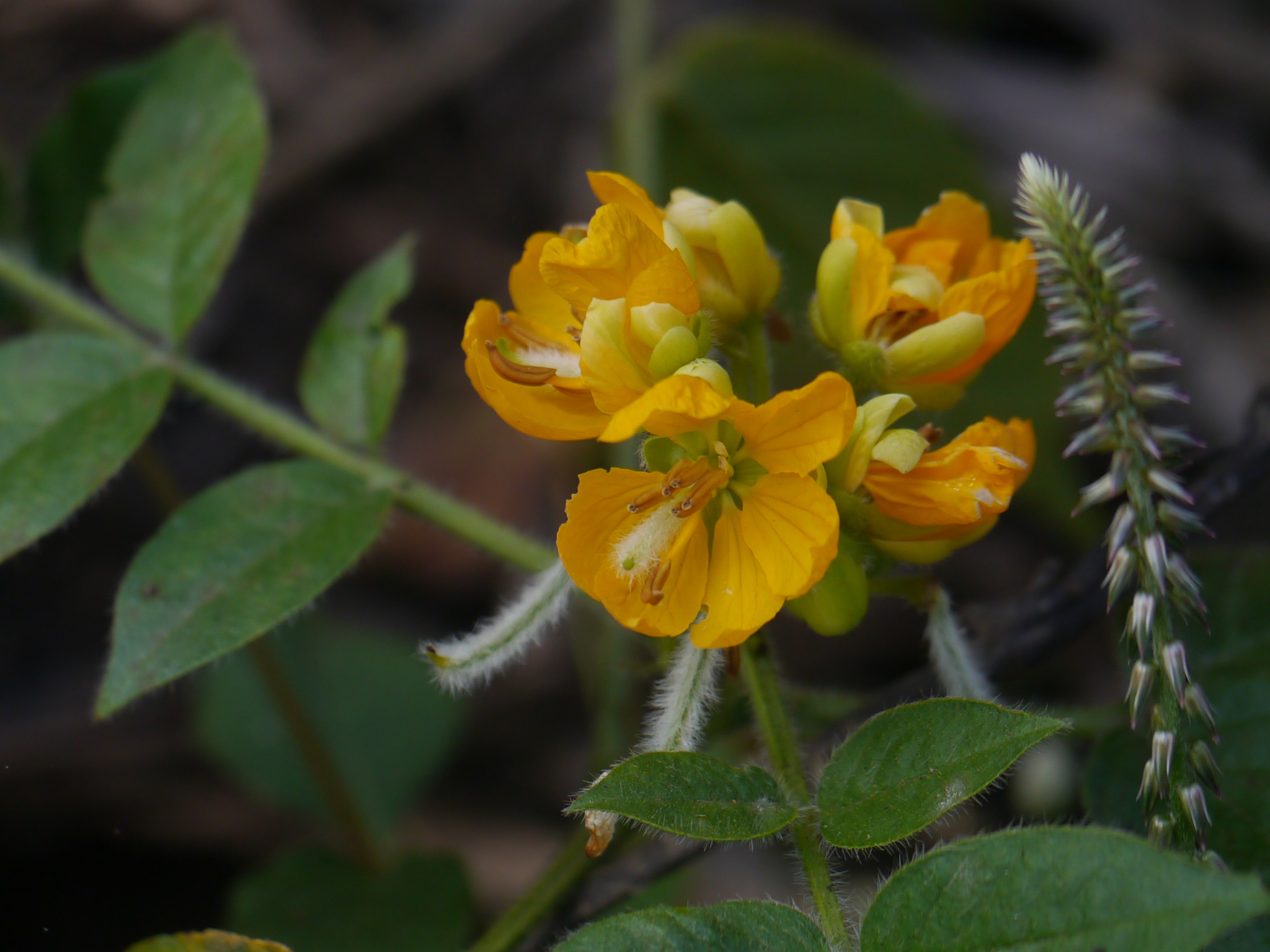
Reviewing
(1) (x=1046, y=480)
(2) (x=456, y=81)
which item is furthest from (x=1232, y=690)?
(2) (x=456, y=81)

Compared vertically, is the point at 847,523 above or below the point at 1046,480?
above

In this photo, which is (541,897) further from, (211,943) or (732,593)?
(732,593)

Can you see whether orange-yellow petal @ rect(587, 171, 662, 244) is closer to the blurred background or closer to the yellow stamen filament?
the yellow stamen filament

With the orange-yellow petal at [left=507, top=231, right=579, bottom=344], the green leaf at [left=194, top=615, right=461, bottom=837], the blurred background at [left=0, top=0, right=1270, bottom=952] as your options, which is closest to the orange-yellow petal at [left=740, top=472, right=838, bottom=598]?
the orange-yellow petal at [left=507, top=231, right=579, bottom=344]

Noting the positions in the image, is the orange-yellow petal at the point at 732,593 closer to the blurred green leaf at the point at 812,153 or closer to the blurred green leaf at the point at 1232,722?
the blurred green leaf at the point at 1232,722

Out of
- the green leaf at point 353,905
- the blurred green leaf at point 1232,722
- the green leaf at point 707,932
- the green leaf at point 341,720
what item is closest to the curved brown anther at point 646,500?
the green leaf at point 707,932

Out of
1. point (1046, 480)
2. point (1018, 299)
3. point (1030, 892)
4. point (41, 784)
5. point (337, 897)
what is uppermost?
point (1018, 299)

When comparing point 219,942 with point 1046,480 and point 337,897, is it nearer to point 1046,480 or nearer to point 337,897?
point 337,897
